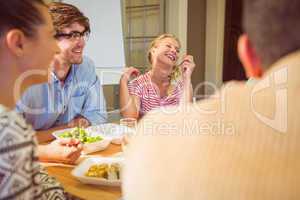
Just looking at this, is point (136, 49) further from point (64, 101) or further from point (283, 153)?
point (283, 153)

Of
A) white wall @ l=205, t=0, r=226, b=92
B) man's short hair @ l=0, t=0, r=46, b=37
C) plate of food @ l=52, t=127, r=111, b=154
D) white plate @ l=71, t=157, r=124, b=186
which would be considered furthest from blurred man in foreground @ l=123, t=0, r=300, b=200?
white wall @ l=205, t=0, r=226, b=92

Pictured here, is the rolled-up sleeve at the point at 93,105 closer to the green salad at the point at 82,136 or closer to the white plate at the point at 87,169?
the green salad at the point at 82,136

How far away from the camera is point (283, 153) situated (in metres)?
0.30

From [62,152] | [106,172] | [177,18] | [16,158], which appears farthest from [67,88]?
[177,18]

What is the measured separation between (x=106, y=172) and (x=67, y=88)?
3.09 ft

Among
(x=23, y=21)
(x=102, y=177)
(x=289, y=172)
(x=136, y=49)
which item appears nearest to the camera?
(x=289, y=172)

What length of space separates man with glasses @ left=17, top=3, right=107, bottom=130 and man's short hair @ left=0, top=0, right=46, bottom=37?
95 cm

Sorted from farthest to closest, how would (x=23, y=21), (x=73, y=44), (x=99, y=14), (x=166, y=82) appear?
(x=99, y=14) < (x=166, y=82) < (x=73, y=44) < (x=23, y=21)

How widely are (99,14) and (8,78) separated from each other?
216 cm

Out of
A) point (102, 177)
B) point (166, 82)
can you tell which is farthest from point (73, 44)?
→ point (102, 177)

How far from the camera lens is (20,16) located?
2.03 ft

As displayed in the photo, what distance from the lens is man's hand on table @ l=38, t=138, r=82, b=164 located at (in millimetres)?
1185

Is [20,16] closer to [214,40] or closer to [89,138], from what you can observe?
[89,138]

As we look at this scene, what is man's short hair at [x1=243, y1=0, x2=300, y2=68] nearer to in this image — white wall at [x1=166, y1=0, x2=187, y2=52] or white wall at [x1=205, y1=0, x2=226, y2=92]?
white wall at [x1=166, y1=0, x2=187, y2=52]
